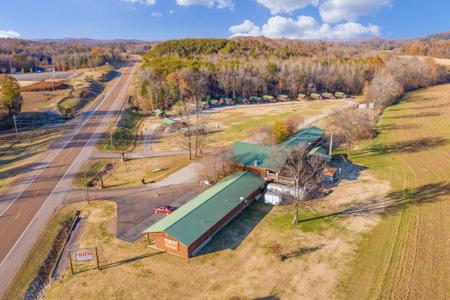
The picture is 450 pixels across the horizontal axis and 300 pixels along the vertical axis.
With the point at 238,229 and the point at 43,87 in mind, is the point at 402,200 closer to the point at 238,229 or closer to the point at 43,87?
the point at 238,229

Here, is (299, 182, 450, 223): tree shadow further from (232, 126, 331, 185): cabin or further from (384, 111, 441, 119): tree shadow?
(384, 111, 441, 119): tree shadow

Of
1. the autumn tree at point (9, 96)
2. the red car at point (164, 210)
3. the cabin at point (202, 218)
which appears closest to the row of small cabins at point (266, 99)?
the autumn tree at point (9, 96)

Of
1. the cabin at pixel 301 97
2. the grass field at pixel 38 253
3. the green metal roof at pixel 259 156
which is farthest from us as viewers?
the cabin at pixel 301 97

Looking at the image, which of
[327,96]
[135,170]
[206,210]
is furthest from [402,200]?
[327,96]

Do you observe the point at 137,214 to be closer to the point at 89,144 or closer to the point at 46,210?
the point at 46,210

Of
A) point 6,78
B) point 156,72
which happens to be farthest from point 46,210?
point 156,72

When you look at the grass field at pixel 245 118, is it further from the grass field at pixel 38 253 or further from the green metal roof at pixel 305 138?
the grass field at pixel 38 253
